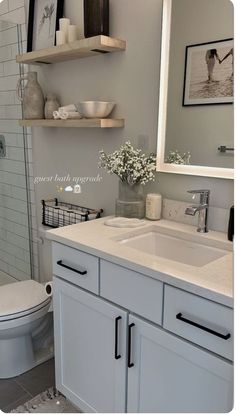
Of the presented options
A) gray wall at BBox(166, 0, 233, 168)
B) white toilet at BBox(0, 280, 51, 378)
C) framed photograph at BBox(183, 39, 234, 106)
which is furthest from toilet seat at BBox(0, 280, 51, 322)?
framed photograph at BBox(183, 39, 234, 106)

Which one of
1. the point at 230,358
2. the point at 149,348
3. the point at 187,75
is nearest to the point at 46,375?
the point at 149,348

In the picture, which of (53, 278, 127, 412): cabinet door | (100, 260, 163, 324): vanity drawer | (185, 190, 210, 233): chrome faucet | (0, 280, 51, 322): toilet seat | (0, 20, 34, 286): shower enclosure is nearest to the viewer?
(100, 260, 163, 324): vanity drawer

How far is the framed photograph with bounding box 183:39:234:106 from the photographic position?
138cm

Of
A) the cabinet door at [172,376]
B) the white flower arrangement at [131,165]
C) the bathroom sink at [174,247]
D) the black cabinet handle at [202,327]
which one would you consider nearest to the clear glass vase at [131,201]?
the white flower arrangement at [131,165]

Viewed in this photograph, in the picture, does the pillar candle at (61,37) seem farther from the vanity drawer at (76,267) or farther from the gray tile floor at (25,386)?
the gray tile floor at (25,386)

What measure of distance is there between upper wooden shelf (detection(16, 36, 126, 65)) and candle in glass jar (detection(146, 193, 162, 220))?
71cm

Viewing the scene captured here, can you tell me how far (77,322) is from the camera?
1.47 metres

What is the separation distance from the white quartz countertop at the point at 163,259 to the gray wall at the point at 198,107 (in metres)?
0.32

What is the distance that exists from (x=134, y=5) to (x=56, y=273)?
126 centimetres

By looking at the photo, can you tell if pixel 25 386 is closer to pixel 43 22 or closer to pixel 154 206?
pixel 154 206

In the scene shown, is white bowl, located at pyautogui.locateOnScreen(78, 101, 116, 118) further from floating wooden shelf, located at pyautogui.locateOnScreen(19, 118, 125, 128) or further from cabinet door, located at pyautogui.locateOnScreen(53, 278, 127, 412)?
cabinet door, located at pyautogui.locateOnScreen(53, 278, 127, 412)

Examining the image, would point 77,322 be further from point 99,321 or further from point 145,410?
point 145,410

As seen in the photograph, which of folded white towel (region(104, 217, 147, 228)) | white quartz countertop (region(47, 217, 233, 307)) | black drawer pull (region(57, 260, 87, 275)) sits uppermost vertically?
folded white towel (region(104, 217, 147, 228))

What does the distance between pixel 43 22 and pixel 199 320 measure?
1788 mm
